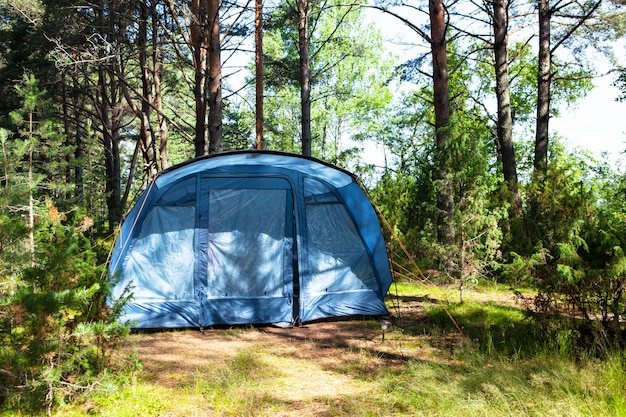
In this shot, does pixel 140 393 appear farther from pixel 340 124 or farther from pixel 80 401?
pixel 340 124

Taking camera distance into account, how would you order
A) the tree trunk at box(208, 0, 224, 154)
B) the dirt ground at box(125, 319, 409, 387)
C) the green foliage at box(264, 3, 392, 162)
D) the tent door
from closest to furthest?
the dirt ground at box(125, 319, 409, 387) < the tent door < the tree trunk at box(208, 0, 224, 154) < the green foliage at box(264, 3, 392, 162)

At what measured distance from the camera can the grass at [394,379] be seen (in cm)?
319

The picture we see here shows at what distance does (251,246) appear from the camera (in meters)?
6.40

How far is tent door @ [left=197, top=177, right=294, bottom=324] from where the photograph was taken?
622 centimetres

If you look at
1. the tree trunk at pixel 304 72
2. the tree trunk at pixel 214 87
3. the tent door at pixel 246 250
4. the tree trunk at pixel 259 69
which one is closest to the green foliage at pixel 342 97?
the tree trunk at pixel 259 69

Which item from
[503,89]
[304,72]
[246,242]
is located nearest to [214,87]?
Result: [246,242]

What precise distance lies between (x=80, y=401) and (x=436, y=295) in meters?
5.13

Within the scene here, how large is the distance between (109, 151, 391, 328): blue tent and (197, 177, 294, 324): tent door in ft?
0.04

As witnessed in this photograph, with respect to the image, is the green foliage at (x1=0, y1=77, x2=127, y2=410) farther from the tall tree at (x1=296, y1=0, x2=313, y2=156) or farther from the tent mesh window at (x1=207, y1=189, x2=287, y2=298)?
the tall tree at (x1=296, y1=0, x2=313, y2=156)

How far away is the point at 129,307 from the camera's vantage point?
19.3ft

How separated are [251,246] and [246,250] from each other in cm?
8

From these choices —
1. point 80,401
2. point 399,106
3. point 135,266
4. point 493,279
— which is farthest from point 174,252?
point 399,106

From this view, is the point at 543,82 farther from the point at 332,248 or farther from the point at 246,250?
the point at 246,250

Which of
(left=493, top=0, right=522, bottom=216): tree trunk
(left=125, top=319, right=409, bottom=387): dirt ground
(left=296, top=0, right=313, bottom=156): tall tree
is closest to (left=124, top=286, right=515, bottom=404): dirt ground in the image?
(left=125, top=319, right=409, bottom=387): dirt ground
